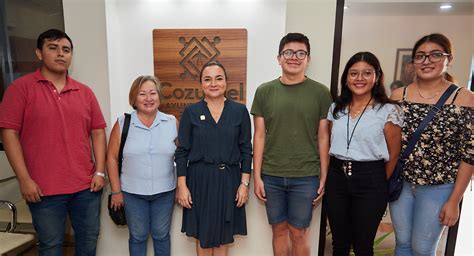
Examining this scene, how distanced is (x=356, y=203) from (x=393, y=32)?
2.79 m

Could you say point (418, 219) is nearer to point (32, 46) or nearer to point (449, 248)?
point (449, 248)

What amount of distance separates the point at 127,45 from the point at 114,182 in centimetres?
126

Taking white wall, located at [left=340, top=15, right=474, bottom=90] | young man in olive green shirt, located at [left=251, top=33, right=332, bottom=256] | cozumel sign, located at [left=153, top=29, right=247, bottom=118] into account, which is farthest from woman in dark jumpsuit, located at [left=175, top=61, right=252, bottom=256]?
white wall, located at [left=340, top=15, right=474, bottom=90]

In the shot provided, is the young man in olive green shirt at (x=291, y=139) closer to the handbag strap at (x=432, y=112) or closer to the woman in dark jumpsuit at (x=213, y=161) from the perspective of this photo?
the woman in dark jumpsuit at (x=213, y=161)

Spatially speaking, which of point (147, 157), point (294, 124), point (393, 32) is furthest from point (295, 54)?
point (393, 32)

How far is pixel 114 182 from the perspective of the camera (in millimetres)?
1721

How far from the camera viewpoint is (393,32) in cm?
347

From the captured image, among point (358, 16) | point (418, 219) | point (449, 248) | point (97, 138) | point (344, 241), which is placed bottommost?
point (449, 248)

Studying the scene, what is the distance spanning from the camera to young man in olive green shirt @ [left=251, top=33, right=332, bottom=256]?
63.7 inches

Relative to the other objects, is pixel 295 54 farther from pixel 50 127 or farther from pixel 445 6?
pixel 445 6

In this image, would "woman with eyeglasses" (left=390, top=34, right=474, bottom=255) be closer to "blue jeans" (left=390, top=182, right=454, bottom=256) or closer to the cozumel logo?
"blue jeans" (left=390, top=182, right=454, bottom=256)

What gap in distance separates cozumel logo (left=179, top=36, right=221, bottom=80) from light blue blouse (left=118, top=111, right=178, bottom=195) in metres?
0.85

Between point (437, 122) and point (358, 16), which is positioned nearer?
point (437, 122)

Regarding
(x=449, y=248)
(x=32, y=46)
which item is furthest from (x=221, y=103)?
(x=449, y=248)
